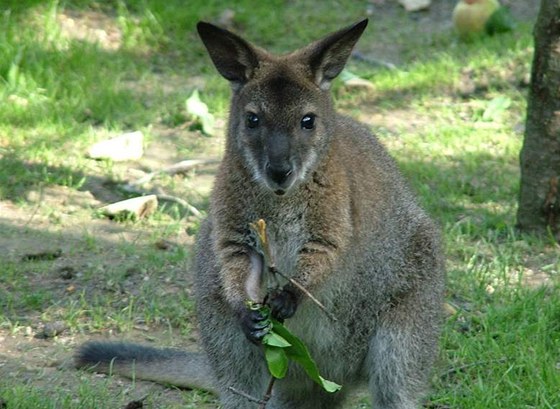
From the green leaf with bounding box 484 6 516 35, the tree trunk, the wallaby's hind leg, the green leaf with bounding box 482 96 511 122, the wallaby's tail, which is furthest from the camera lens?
the green leaf with bounding box 484 6 516 35

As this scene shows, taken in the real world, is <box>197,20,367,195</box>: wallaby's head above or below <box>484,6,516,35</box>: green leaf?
above

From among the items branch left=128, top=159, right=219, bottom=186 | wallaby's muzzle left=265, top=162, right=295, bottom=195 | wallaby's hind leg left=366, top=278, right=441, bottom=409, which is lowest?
branch left=128, top=159, right=219, bottom=186

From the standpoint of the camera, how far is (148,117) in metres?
8.16

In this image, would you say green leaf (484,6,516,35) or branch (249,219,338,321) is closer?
branch (249,219,338,321)

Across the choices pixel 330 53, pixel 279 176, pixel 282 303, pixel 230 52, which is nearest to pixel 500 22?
pixel 330 53

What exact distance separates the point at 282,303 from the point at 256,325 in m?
0.13

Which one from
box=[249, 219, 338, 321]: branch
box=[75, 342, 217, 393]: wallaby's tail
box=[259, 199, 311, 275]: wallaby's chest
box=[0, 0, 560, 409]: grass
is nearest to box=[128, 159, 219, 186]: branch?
box=[0, 0, 560, 409]: grass

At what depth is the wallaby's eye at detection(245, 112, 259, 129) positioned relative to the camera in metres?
4.33

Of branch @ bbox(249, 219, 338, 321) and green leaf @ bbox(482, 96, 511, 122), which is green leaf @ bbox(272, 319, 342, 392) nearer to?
branch @ bbox(249, 219, 338, 321)

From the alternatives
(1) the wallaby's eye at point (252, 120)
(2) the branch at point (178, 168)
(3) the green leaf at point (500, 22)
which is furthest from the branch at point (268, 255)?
(3) the green leaf at point (500, 22)

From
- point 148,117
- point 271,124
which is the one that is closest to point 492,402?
point 271,124

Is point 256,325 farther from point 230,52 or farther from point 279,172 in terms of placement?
point 230,52

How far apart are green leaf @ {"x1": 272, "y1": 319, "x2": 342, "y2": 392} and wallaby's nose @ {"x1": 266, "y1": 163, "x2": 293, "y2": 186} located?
0.53m

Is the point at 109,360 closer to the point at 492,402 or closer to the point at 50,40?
the point at 492,402
